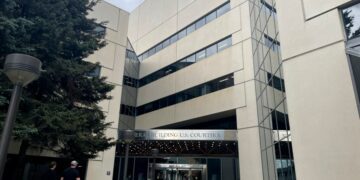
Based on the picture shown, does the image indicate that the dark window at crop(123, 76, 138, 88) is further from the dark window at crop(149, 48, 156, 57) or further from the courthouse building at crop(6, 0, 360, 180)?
the dark window at crop(149, 48, 156, 57)

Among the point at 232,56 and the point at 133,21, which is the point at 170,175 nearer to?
the point at 232,56

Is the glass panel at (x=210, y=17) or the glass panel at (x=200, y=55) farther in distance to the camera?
the glass panel at (x=210, y=17)

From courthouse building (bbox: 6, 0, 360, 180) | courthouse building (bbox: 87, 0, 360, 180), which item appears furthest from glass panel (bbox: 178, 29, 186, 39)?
courthouse building (bbox: 6, 0, 360, 180)

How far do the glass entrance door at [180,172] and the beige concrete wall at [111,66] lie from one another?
6816 mm

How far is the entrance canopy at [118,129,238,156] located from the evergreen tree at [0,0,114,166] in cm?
565

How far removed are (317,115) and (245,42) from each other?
505 inches

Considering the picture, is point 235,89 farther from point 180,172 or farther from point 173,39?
point 173,39

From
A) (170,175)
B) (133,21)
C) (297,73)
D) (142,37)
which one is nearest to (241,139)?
(170,175)

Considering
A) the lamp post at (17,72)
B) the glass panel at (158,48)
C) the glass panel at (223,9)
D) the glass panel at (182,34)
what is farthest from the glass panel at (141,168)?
the lamp post at (17,72)

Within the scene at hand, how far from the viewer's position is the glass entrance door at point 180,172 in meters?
23.4

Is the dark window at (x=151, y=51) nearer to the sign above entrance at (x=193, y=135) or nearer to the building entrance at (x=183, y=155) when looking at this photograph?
the building entrance at (x=183, y=155)

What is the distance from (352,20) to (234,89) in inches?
484

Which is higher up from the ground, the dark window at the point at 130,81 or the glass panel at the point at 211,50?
the glass panel at the point at 211,50

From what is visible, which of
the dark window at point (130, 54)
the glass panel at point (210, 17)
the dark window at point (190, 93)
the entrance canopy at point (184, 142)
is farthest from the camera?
the dark window at point (130, 54)
